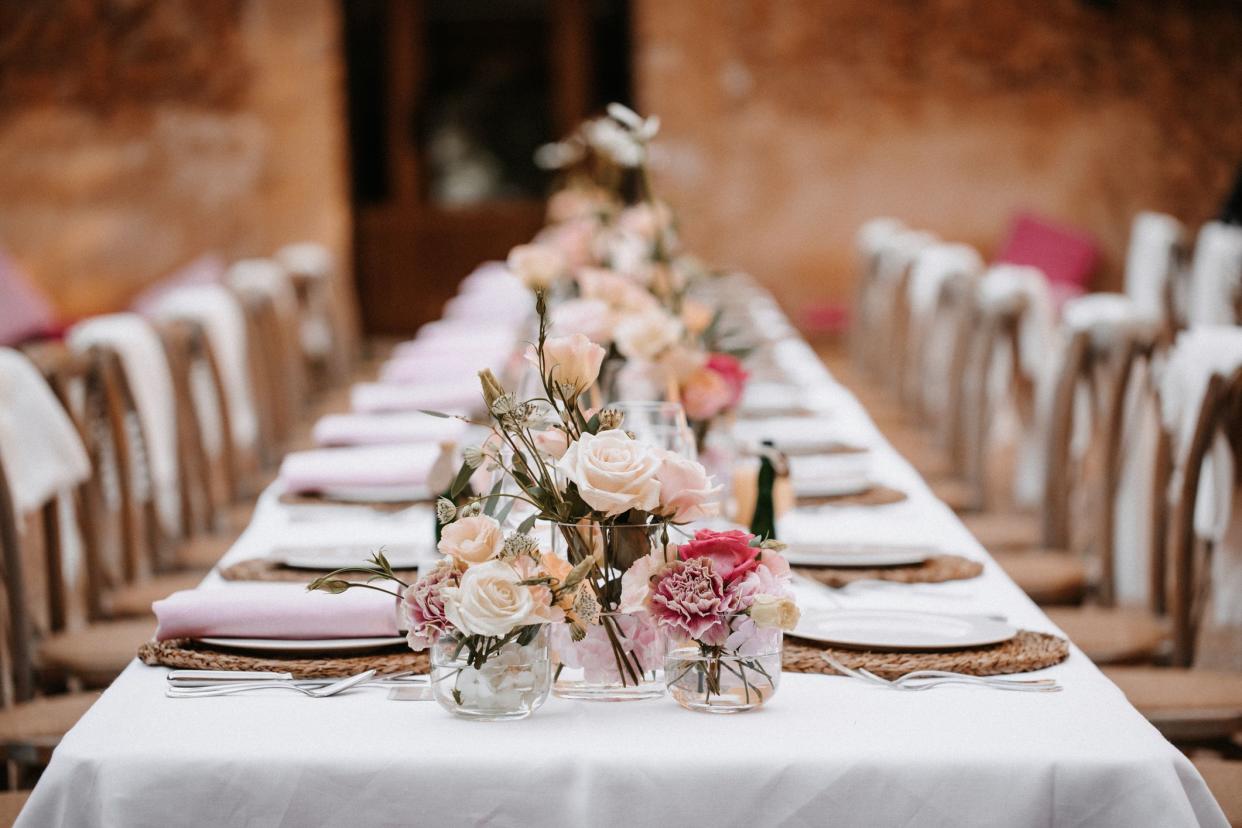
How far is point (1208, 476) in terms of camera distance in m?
2.97

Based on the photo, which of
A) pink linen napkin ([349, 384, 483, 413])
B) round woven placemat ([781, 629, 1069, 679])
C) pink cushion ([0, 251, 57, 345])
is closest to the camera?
round woven placemat ([781, 629, 1069, 679])

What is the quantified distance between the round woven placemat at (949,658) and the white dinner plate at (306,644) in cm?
45

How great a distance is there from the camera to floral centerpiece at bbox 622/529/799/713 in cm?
148

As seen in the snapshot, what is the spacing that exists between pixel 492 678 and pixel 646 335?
0.96 m

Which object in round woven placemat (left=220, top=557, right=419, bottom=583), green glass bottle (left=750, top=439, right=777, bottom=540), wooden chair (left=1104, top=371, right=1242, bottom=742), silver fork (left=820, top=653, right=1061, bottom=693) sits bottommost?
wooden chair (left=1104, top=371, right=1242, bottom=742)

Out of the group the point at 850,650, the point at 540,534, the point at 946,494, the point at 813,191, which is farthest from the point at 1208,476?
the point at 813,191

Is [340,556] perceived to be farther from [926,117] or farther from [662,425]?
[926,117]

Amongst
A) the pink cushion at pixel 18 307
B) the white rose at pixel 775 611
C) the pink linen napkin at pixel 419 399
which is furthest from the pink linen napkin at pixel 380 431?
the pink cushion at pixel 18 307

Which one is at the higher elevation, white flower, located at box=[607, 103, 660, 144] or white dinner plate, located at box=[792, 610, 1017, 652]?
white flower, located at box=[607, 103, 660, 144]

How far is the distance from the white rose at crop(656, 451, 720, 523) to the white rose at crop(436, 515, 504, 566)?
164mm

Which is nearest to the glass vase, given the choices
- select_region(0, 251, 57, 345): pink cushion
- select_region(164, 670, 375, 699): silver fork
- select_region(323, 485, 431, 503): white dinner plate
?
select_region(164, 670, 375, 699): silver fork

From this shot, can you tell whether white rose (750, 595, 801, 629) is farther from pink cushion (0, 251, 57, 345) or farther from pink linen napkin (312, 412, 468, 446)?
pink cushion (0, 251, 57, 345)

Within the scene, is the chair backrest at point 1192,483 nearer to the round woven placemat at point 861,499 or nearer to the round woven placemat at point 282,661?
the round woven placemat at point 861,499

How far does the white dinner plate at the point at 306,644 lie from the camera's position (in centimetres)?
173
